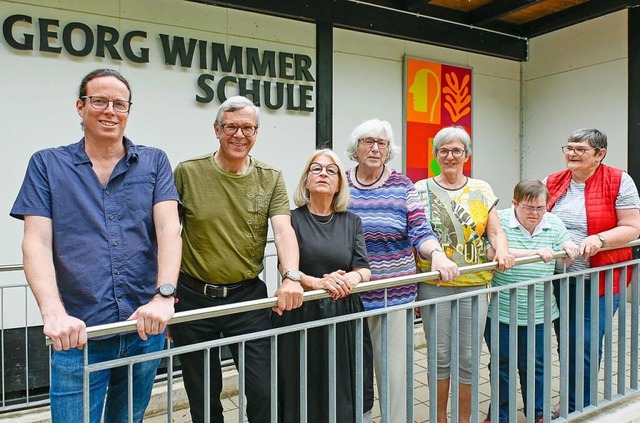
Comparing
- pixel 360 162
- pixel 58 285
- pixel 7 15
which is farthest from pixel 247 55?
pixel 58 285

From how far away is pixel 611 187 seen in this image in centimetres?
272

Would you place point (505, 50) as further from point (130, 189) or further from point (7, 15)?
point (130, 189)

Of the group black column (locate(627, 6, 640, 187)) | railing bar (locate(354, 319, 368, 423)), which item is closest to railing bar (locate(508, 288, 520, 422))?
railing bar (locate(354, 319, 368, 423))

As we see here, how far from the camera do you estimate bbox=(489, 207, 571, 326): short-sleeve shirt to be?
259cm

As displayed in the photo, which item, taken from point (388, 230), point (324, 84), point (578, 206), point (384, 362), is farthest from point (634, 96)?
point (384, 362)

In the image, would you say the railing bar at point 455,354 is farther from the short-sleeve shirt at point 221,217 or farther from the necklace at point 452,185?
the short-sleeve shirt at point 221,217

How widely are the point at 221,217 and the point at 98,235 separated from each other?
0.50 meters

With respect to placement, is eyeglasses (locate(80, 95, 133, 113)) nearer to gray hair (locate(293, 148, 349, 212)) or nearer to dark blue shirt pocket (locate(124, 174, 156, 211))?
dark blue shirt pocket (locate(124, 174, 156, 211))

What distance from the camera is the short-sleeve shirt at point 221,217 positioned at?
79.6 inches

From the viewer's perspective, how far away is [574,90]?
20.3 ft

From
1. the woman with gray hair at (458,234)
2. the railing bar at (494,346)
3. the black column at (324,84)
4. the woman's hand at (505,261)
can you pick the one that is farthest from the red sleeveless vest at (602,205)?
the black column at (324,84)

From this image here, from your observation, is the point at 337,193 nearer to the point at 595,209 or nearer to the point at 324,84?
the point at 595,209

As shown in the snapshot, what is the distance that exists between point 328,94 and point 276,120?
575mm

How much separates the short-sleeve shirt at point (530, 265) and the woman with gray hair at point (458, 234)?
170mm
